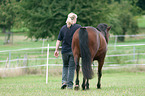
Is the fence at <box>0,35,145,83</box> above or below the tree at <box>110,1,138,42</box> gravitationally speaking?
below

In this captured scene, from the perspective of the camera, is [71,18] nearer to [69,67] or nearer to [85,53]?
[85,53]

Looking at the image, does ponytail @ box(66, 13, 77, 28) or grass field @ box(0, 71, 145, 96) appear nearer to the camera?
grass field @ box(0, 71, 145, 96)

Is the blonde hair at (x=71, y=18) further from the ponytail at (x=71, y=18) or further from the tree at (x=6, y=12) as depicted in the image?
the tree at (x=6, y=12)

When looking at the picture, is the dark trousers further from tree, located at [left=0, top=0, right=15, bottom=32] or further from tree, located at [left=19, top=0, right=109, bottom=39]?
tree, located at [left=0, top=0, right=15, bottom=32]

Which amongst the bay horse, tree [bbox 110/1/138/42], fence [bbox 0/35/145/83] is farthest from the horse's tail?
tree [bbox 110/1/138/42]

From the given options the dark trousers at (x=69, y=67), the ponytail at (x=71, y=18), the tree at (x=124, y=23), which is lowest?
the dark trousers at (x=69, y=67)

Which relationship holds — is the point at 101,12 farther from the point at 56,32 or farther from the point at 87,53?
the point at 87,53

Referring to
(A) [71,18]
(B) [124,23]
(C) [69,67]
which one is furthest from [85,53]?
(B) [124,23]

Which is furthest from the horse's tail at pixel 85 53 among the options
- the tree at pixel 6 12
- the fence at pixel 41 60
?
the tree at pixel 6 12

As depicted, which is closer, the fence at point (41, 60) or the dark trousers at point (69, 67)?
the dark trousers at point (69, 67)

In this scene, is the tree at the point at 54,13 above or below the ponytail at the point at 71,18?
above

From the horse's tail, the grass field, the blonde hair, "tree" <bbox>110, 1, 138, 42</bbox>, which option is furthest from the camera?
"tree" <bbox>110, 1, 138, 42</bbox>

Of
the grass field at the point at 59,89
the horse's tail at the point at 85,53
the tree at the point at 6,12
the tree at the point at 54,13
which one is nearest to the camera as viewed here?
the grass field at the point at 59,89

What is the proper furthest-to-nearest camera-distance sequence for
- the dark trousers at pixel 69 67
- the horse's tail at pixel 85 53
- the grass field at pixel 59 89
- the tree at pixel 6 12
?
the tree at pixel 6 12
the dark trousers at pixel 69 67
the horse's tail at pixel 85 53
the grass field at pixel 59 89
